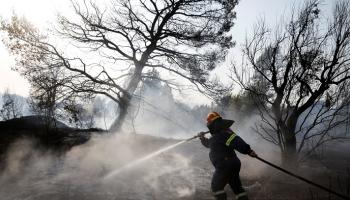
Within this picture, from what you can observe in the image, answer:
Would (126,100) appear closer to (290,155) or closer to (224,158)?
(290,155)

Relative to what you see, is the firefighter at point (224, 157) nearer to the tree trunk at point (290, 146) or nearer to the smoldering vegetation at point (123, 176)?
the smoldering vegetation at point (123, 176)

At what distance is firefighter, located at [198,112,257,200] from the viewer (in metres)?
6.37

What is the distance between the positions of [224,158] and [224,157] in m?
0.02

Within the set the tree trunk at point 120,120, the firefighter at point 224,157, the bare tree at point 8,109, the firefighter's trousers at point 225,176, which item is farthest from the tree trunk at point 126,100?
the firefighter's trousers at point 225,176

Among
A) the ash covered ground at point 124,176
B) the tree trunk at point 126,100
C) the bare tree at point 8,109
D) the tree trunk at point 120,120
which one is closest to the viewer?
the ash covered ground at point 124,176

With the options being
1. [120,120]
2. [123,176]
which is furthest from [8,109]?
[123,176]

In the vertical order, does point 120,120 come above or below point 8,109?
below

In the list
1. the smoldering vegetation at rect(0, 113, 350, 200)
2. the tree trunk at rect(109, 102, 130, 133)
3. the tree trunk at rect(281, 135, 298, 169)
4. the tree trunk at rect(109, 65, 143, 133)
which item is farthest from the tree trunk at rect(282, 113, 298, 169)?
the tree trunk at rect(109, 102, 130, 133)

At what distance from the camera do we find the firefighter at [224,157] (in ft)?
20.9

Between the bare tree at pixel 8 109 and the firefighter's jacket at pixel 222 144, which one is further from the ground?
the bare tree at pixel 8 109

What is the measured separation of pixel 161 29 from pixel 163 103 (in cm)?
4687

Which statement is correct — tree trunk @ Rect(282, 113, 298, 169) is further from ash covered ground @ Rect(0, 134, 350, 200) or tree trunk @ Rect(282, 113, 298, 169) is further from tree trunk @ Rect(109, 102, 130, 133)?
tree trunk @ Rect(109, 102, 130, 133)

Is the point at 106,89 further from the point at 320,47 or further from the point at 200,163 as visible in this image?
the point at 320,47

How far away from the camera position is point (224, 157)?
21.5ft
